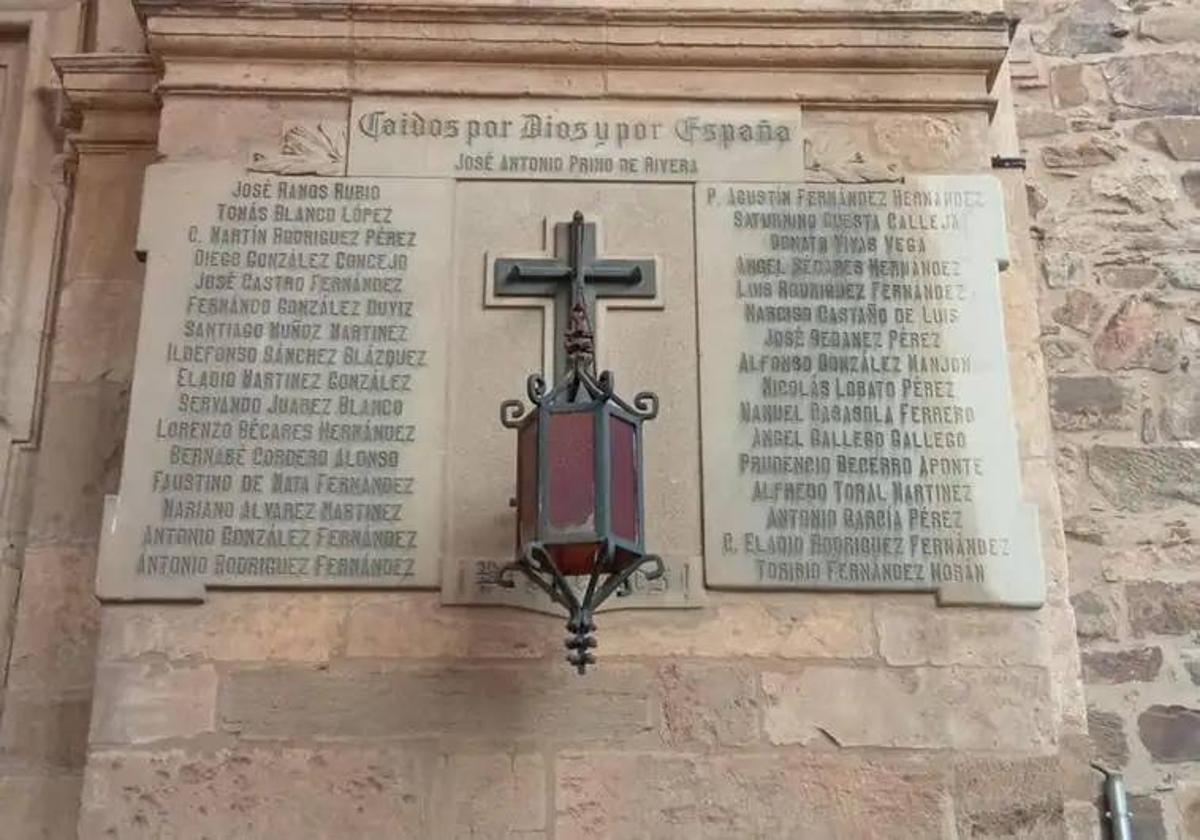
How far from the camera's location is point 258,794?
3047 millimetres

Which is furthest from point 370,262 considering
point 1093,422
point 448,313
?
point 1093,422

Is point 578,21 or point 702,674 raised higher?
point 578,21

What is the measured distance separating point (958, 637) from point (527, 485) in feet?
3.30

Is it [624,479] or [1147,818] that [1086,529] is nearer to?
[1147,818]

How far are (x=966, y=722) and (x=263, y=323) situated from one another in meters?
1.78

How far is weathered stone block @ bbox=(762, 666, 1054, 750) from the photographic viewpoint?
124 inches

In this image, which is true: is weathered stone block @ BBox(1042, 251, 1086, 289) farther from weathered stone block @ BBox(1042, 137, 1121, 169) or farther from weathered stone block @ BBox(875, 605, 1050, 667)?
weathered stone block @ BBox(875, 605, 1050, 667)

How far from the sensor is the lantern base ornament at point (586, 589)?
286 centimetres

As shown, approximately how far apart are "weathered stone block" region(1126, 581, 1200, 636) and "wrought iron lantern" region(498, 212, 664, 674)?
5.11 feet

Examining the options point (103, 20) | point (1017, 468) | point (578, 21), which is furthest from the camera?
point (103, 20)

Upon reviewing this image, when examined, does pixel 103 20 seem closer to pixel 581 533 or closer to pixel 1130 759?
pixel 581 533

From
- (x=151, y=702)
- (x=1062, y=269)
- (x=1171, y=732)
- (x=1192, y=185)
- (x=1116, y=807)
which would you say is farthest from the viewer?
(x=1192, y=185)

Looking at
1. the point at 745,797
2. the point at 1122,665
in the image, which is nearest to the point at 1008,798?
the point at 745,797

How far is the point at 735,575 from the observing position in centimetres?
325
